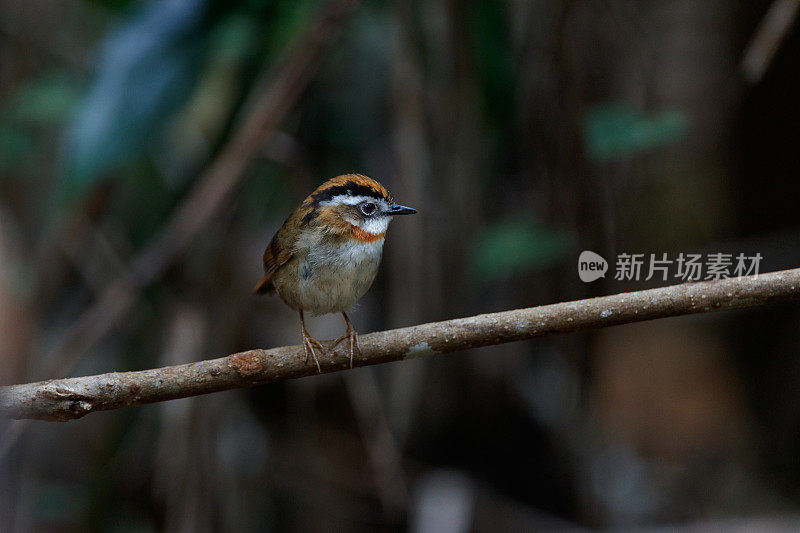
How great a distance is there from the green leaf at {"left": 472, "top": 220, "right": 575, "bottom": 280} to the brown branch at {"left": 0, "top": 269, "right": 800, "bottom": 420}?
1.71m

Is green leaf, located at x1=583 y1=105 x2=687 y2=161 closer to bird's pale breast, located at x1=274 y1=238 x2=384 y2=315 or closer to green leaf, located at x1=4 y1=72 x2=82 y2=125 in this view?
bird's pale breast, located at x1=274 y1=238 x2=384 y2=315

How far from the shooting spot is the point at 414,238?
12.1ft

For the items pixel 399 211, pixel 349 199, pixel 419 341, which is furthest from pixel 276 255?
pixel 419 341

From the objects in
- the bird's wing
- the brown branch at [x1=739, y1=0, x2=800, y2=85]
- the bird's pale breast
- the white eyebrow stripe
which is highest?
the brown branch at [x1=739, y1=0, x2=800, y2=85]

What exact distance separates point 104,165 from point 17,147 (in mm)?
2059

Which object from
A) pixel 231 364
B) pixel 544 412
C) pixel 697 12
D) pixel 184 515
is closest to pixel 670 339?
pixel 544 412

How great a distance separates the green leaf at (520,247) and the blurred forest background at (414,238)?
0.01m

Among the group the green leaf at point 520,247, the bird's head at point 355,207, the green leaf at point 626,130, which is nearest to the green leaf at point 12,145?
the green leaf at point 520,247

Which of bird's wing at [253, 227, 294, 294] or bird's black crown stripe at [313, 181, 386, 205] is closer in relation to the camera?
bird's black crown stripe at [313, 181, 386, 205]

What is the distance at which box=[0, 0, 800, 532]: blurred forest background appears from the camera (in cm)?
339

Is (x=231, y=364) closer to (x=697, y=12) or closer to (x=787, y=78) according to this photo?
(x=787, y=78)

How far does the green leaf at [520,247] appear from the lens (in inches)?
132

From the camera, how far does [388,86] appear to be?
434 cm

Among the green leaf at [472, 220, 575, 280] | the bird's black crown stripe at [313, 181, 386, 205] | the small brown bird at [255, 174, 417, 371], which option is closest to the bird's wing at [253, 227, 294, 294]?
the small brown bird at [255, 174, 417, 371]
